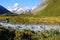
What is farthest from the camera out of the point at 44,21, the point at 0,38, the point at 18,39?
the point at 44,21

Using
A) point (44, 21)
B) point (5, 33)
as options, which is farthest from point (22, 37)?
point (44, 21)

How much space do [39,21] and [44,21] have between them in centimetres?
444

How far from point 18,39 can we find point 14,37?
152 cm

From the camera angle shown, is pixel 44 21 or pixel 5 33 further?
pixel 44 21

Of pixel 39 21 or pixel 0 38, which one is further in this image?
pixel 39 21

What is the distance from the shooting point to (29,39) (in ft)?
161

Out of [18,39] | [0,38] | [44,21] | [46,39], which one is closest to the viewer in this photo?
[0,38]

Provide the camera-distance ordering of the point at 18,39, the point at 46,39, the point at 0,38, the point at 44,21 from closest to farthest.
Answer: the point at 0,38 → the point at 18,39 → the point at 46,39 → the point at 44,21

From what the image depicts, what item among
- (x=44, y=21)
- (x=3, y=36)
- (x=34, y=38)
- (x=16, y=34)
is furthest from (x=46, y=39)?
(x=44, y=21)

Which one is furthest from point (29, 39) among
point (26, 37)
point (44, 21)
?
point (44, 21)

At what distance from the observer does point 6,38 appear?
1816 inches

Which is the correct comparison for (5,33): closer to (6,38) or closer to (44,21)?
(6,38)

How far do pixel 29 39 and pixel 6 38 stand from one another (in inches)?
225

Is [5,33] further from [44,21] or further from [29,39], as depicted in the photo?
[44,21]
